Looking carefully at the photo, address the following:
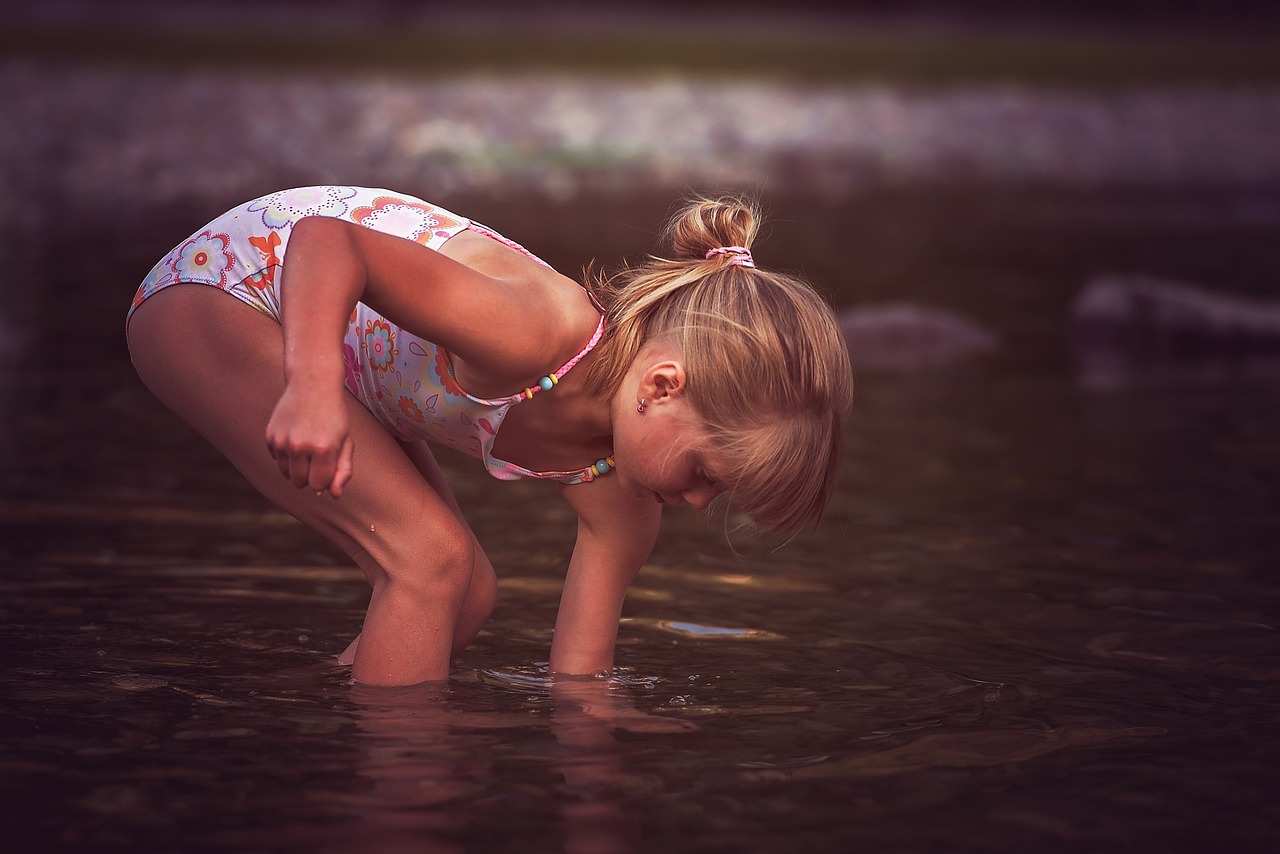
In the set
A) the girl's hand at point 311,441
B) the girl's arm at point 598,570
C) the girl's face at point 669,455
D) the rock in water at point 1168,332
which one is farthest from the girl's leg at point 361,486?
the rock in water at point 1168,332

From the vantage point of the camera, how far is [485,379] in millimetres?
2885

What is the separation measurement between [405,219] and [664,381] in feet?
1.90

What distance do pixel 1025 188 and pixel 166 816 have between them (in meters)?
14.4

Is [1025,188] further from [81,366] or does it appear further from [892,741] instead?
[892,741]

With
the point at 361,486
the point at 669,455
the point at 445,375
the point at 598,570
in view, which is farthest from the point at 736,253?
the point at 361,486

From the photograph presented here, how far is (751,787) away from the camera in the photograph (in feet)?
8.34

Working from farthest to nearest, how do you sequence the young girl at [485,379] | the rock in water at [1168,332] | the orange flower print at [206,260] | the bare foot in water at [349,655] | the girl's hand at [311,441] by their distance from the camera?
1. the rock in water at [1168,332]
2. the bare foot in water at [349,655]
3. the orange flower print at [206,260]
4. the young girl at [485,379]
5. the girl's hand at [311,441]

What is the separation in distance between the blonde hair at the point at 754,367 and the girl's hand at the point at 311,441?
0.62 metres

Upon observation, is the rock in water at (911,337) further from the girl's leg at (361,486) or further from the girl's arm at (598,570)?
the girl's leg at (361,486)

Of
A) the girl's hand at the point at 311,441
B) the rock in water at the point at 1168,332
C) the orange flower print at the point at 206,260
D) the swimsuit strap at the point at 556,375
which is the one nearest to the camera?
the girl's hand at the point at 311,441

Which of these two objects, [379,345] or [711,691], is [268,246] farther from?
[711,691]

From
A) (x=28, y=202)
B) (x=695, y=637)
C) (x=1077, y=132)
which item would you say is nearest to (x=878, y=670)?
(x=695, y=637)

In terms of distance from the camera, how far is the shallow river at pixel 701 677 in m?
2.42

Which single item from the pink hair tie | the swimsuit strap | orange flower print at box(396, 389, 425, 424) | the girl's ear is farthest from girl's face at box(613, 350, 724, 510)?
orange flower print at box(396, 389, 425, 424)
